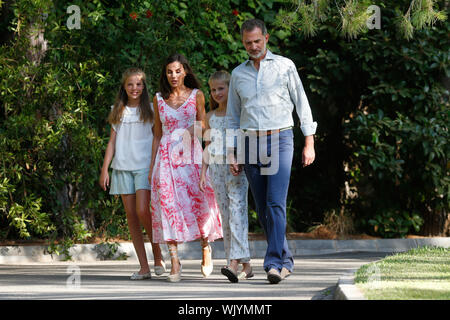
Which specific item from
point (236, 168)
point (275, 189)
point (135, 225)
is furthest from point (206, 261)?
point (275, 189)

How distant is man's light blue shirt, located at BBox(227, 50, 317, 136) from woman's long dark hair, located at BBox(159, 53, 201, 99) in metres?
0.81

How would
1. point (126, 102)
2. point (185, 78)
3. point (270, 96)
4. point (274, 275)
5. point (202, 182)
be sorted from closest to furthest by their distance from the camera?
1. point (274, 275)
2. point (270, 96)
3. point (202, 182)
4. point (185, 78)
5. point (126, 102)

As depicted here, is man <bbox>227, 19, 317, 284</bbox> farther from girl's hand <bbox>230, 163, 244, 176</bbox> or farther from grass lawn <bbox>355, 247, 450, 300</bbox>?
grass lawn <bbox>355, 247, 450, 300</bbox>

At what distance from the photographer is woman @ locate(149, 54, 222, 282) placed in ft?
26.6

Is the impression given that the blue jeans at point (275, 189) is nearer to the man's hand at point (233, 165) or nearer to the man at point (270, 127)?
the man at point (270, 127)

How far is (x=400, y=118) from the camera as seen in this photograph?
12.8 metres

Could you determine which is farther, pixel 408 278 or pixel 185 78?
pixel 185 78

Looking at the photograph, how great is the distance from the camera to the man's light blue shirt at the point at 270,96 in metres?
7.41

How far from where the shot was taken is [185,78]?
8414mm

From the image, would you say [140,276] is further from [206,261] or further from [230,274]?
[230,274]

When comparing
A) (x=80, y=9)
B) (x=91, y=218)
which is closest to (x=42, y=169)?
(x=91, y=218)

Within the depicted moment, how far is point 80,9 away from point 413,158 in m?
5.11

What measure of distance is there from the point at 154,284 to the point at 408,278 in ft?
7.09

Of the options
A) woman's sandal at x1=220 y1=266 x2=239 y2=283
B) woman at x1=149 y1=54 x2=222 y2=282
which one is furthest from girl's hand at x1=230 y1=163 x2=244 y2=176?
woman's sandal at x1=220 y1=266 x2=239 y2=283
